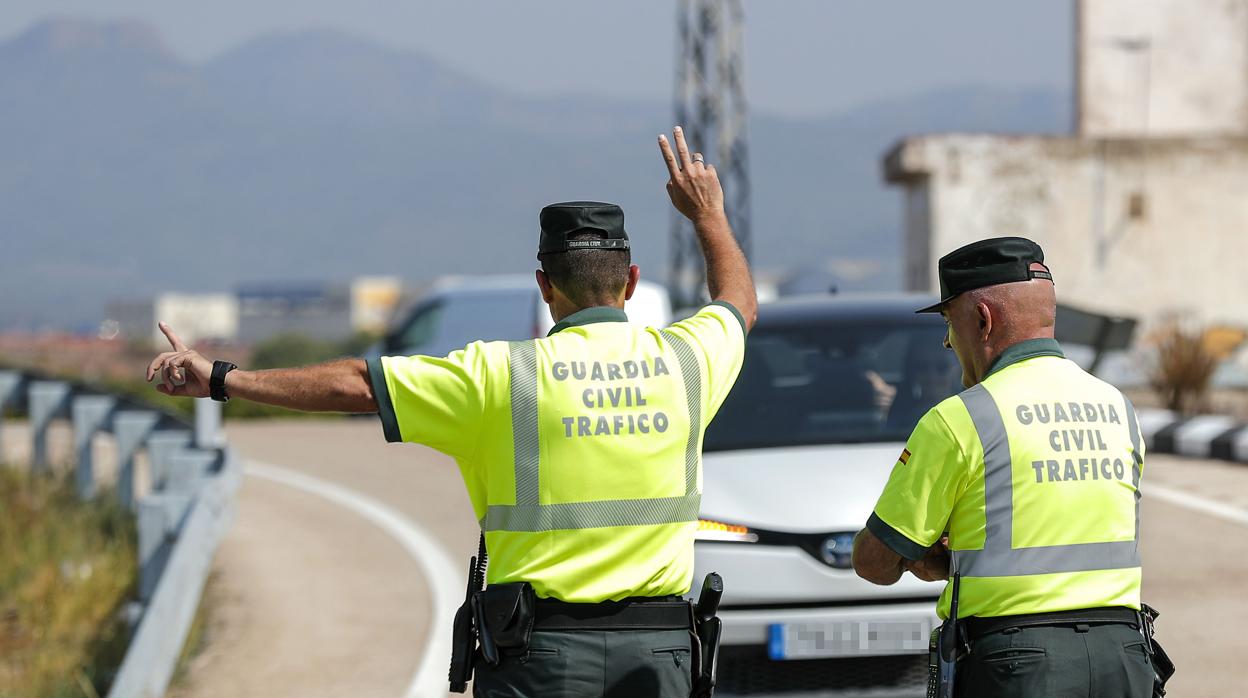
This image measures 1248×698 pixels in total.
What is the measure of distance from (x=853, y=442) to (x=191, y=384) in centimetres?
377

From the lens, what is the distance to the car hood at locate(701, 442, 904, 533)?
20.2 feet

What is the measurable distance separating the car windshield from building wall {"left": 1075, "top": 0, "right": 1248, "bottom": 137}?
22409 millimetres

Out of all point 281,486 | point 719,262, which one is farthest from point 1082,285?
point 719,262

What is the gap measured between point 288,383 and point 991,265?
1583 mm

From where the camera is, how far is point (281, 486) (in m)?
15.8

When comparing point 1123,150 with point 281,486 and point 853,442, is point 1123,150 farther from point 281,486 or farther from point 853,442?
point 853,442

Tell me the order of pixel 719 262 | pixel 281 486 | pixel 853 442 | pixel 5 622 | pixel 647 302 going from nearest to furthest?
pixel 719 262 < pixel 853 442 < pixel 5 622 < pixel 281 486 < pixel 647 302

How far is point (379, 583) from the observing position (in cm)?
1027

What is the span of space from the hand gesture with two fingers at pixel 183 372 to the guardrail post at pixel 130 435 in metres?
7.58

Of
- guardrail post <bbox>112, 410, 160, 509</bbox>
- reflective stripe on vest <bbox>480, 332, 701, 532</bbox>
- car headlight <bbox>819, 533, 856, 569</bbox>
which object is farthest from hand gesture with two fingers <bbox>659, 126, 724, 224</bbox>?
guardrail post <bbox>112, 410, 160, 509</bbox>

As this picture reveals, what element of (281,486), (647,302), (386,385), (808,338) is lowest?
(281,486)

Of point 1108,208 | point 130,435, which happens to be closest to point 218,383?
point 130,435

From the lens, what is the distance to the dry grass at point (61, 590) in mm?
8109

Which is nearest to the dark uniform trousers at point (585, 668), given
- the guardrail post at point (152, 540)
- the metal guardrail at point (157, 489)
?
the metal guardrail at point (157, 489)
